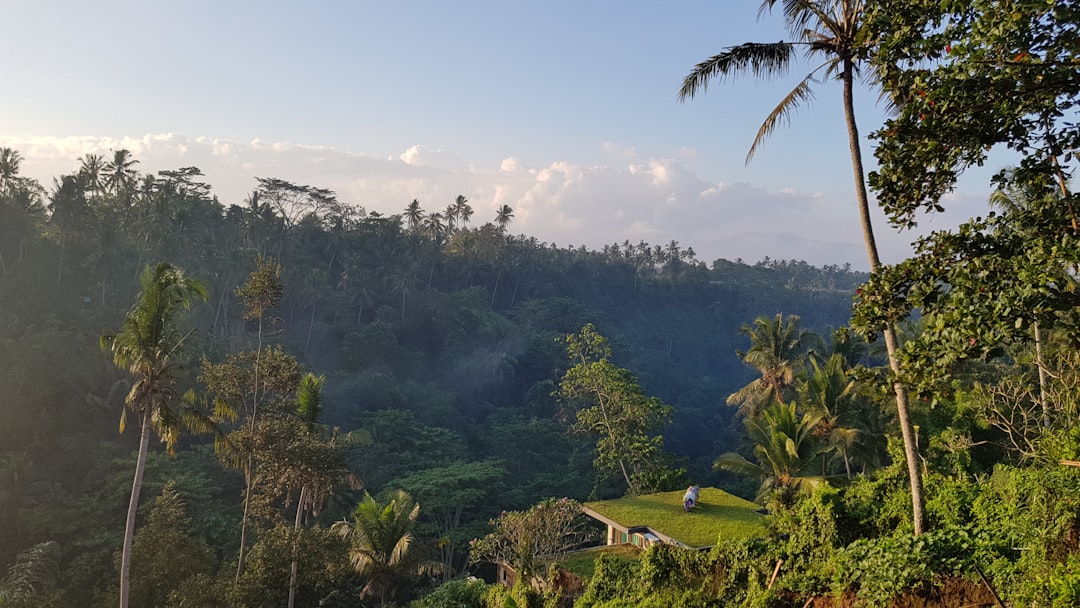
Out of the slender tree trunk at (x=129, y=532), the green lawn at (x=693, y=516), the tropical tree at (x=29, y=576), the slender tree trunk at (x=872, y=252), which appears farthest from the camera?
the green lawn at (x=693, y=516)

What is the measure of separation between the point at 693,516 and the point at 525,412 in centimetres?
3518

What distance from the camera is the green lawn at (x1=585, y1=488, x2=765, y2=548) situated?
16.1m

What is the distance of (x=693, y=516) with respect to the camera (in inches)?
699

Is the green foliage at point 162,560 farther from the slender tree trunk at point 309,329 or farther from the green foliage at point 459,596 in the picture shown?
the slender tree trunk at point 309,329

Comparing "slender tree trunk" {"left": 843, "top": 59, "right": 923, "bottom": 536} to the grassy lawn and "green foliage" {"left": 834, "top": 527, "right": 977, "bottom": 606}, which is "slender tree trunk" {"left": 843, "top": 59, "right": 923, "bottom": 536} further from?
the grassy lawn

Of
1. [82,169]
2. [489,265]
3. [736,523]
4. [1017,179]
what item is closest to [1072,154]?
[1017,179]

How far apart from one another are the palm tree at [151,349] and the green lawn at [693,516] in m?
12.0

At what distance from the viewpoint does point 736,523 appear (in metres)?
17.0

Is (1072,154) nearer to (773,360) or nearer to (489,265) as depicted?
(773,360)

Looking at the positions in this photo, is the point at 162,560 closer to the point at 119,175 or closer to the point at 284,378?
the point at 284,378

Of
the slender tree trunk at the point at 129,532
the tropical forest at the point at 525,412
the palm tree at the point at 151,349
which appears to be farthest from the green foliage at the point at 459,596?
the palm tree at the point at 151,349

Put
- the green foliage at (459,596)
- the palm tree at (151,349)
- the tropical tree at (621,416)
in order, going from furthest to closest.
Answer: the tropical tree at (621,416) < the green foliage at (459,596) < the palm tree at (151,349)

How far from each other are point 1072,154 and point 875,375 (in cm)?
249

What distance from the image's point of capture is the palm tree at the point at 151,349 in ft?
44.1
